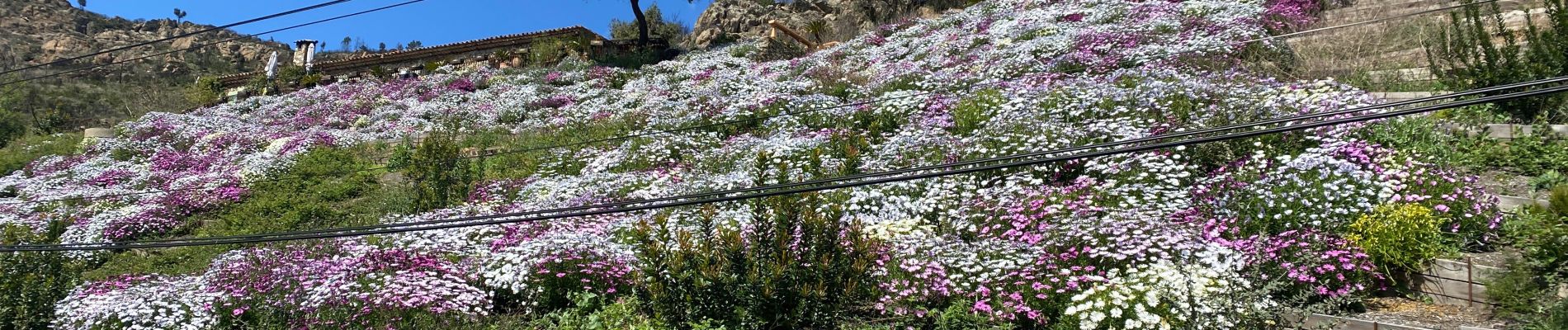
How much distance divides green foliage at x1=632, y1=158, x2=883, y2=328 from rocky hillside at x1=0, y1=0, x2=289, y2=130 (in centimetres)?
2571

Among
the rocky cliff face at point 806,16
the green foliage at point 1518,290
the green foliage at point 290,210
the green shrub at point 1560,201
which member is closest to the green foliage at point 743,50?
the rocky cliff face at point 806,16

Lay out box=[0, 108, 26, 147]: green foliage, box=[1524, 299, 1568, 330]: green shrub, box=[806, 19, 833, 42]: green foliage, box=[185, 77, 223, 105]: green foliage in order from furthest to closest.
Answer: box=[185, 77, 223, 105]: green foliage < box=[806, 19, 833, 42]: green foliage < box=[0, 108, 26, 147]: green foliage < box=[1524, 299, 1568, 330]: green shrub

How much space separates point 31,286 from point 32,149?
14.0 meters

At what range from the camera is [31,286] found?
293 inches

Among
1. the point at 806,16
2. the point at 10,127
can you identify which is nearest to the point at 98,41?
the point at 10,127

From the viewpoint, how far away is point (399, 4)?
362 inches

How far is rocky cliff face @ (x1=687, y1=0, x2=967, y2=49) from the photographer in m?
23.2

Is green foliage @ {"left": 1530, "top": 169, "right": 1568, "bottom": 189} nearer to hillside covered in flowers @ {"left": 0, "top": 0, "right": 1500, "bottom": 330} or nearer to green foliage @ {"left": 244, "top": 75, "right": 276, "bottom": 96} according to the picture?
hillside covered in flowers @ {"left": 0, "top": 0, "right": 1500, "bottom": 330}

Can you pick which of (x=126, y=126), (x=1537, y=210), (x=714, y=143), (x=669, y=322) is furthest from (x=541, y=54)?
(x=1537, y=210)

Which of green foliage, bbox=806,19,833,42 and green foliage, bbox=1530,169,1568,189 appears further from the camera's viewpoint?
green foliage, bbox=806,19,833,42

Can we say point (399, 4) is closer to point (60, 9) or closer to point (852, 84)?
point (852, 84)

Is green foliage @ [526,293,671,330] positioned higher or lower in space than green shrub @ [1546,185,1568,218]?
higher

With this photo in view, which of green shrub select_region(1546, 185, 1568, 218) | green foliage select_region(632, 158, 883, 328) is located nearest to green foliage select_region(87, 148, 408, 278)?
green foliage select_region(632, 158, 883, 328)

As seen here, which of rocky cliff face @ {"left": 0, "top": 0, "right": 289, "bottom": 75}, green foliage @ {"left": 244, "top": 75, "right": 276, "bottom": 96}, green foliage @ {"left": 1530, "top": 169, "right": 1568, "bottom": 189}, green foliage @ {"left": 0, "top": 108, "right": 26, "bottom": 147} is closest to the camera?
green foliage @ {"left": 1530, "top": 169, "right": 1568, "bottom": 189}
